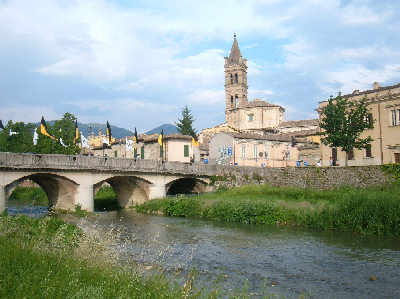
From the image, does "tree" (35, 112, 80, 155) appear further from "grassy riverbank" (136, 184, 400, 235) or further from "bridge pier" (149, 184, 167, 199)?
"grassy riverbank" (136, 184, 400, 235)

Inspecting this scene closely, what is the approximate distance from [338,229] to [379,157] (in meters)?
22.4

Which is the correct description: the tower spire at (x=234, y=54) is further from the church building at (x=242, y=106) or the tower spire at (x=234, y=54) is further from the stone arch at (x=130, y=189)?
the stone arch at (x=130, y=189)

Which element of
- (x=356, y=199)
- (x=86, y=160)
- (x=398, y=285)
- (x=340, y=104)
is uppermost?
(x=340, y=104)

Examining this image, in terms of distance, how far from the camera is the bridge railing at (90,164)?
34.9m

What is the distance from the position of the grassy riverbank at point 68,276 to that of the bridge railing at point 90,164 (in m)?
23.3

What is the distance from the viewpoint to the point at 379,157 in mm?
47094

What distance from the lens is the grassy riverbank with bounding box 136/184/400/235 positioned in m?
26.3

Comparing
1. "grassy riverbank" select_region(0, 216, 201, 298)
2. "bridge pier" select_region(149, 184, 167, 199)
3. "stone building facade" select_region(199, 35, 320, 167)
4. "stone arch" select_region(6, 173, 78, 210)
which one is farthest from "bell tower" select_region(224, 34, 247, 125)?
"grassy riverbank" select_region(0, 216, 201, 298)

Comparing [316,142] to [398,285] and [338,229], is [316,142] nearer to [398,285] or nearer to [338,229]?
[338,229]

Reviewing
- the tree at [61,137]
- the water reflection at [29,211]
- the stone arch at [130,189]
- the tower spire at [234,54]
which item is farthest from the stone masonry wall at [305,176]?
the tower spire at [234,54]

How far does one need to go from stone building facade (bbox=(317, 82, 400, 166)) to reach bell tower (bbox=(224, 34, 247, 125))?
59.0 metres

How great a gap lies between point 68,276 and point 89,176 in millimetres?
31114

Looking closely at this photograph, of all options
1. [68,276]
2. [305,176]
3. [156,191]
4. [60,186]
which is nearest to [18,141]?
[60,186]

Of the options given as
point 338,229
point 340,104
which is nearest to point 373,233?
point 338,229
